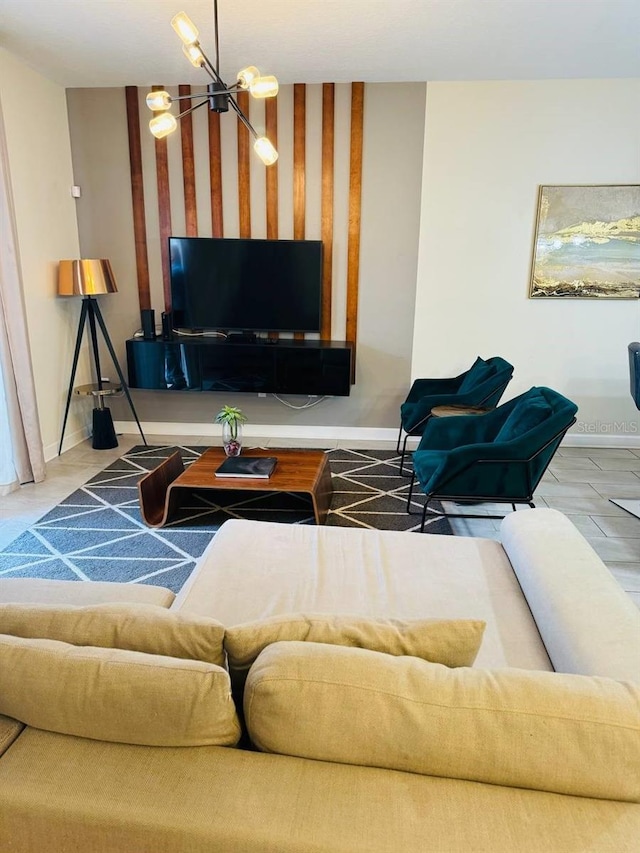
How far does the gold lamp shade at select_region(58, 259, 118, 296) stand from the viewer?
4.21m

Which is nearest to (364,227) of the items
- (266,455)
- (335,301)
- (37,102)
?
(335,301)

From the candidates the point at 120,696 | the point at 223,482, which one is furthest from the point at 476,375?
the point at 120,696

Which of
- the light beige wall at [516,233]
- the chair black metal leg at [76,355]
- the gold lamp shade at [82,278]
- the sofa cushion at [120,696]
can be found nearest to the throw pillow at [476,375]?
the light beige wall at [516,233]

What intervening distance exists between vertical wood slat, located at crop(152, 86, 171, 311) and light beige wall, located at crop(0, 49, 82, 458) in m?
0.69

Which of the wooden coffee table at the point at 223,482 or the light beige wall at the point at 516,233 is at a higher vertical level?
the light beige wall at the point at 516,233

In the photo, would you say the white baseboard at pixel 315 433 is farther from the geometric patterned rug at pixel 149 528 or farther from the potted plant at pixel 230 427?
the potted plant at pixel 230 427

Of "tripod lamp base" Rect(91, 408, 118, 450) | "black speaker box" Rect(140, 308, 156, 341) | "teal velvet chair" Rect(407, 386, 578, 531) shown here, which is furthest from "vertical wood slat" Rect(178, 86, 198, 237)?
"teal velvet chair" Rect(407, 386, 578, 531)

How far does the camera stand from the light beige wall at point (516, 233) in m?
4.22

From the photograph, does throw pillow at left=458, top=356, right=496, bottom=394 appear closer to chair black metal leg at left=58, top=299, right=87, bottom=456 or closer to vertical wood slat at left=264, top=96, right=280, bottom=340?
vertical wood slat at left=264, top=96, right=280, bottom=340

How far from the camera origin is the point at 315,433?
4.93 meters

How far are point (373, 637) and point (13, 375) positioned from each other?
3.33 m

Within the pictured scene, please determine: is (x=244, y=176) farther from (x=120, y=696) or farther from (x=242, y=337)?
(x=120, y=696)

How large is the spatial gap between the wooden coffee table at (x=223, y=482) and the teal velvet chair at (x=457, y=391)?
2.89 feet

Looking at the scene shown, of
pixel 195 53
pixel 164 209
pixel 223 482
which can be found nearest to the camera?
pixel 195 53
